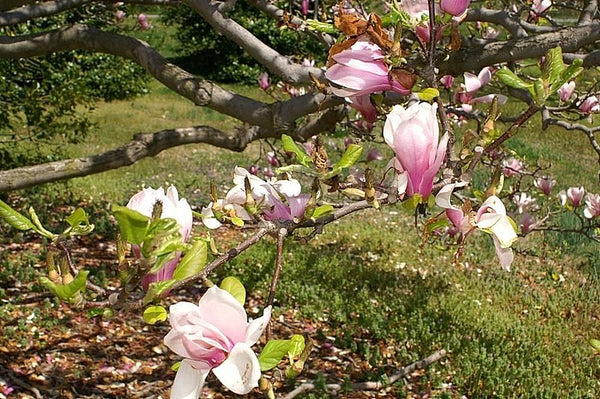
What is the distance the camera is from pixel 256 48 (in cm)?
273

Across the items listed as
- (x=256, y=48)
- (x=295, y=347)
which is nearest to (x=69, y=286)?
(x=295, y=347)

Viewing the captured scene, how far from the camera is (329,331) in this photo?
4.23 metres

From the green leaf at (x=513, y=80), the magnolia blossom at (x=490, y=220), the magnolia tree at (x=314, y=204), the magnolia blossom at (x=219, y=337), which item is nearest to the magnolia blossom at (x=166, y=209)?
the magnolia tree at (x=314, y=204)

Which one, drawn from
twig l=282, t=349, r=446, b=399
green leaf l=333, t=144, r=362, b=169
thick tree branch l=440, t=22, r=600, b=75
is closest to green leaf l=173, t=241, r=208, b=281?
green leaf l=333, t=144, r=362, b=169

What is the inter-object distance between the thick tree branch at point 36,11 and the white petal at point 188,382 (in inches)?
124

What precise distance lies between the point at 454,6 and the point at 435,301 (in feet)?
12.0

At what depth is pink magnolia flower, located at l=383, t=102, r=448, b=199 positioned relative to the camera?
104 centimetres

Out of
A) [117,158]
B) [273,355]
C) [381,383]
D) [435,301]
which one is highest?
[273,355]

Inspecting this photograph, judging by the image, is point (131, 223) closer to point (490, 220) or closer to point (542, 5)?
point (490, 220)

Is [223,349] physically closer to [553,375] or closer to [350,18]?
[350,18]

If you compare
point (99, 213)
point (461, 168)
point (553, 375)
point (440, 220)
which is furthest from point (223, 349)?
point (99, 213)

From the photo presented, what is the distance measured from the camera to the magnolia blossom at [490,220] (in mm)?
1045

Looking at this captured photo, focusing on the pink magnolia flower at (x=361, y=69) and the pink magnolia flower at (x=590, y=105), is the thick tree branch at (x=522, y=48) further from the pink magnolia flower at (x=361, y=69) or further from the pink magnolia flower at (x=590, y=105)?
the pink magnolia flower at (x=590, y=105)

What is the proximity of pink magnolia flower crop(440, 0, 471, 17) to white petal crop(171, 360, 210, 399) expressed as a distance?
75cm
